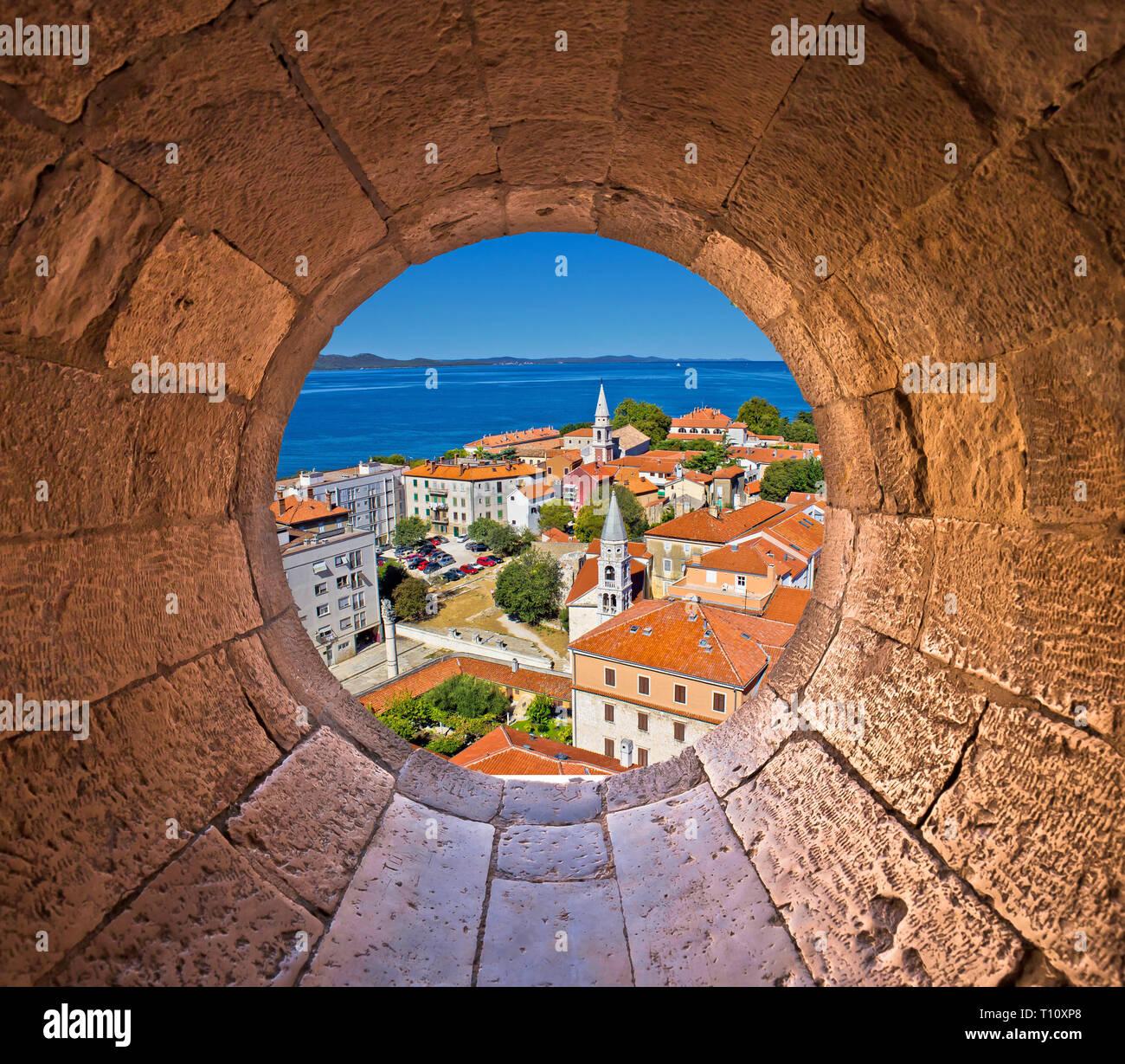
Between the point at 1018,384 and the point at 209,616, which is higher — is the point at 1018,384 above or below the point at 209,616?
above

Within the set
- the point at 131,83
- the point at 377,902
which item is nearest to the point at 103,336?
the point at 131,83

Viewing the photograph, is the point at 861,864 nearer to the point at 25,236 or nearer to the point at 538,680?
the point at 25,236

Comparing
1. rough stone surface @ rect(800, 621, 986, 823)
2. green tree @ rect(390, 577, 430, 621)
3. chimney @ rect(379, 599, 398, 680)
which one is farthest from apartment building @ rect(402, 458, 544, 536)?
rough stone surface @ rect(800, 621, 986, 823)

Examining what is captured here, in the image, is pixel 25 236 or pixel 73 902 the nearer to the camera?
pixel 25 236

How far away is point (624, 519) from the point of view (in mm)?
57938

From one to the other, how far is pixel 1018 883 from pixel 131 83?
8.23ft

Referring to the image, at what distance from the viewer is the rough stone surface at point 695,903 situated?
6.31 ft

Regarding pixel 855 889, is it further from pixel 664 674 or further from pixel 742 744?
pixel 664 674

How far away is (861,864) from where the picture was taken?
6.32ft

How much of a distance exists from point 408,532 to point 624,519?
20147mm

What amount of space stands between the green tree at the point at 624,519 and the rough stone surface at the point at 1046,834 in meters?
52.6

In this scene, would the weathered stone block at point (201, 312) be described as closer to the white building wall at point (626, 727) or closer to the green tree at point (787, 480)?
the white building wall at point (626, 727)
